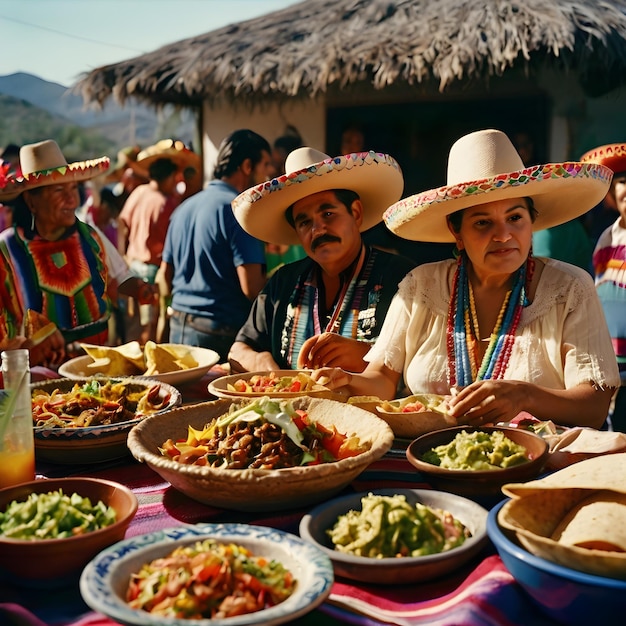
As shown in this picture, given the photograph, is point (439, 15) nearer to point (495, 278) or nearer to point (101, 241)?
point (101, 241)

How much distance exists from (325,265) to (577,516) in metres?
2.12

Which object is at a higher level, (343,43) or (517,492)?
(343,43)

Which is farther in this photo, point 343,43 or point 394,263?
point 343,43

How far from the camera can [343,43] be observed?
7488 millimetres

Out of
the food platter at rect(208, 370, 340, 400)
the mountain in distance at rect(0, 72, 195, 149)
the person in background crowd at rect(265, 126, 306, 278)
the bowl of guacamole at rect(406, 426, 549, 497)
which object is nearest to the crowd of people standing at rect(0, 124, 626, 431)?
the food platter at rect(208, 370, 340, 400)

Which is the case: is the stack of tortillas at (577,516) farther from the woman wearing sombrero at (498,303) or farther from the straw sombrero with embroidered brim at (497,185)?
the straw sombrero with embroidered brim at (497,185)

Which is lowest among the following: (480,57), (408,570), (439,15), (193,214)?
(408,570)

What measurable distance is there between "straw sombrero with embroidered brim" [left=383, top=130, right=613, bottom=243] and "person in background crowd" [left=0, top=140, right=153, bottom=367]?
6.12 ft

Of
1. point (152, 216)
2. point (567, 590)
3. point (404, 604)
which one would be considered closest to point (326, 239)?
point (404, 604)

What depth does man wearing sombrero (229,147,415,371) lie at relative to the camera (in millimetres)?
3105

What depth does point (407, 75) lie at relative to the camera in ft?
23.0

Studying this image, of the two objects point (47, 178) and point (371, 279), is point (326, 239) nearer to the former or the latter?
point (371, 279)

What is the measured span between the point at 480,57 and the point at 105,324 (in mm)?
4478

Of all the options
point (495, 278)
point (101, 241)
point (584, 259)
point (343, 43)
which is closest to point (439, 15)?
point (343, 43)
